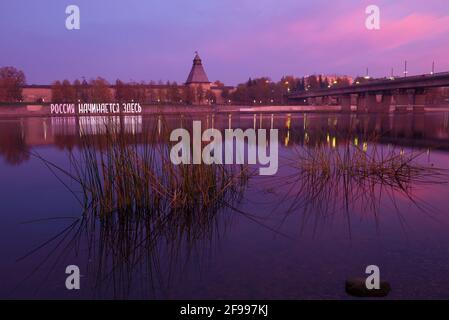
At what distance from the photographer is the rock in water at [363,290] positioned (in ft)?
13.5

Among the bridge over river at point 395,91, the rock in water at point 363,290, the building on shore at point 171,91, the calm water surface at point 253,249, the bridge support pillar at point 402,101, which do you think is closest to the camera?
the rock in water at point 363,290

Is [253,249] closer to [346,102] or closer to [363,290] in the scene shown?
[363,290]

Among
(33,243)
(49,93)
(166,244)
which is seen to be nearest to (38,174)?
(33,243)

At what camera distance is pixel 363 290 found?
4133 millimetres

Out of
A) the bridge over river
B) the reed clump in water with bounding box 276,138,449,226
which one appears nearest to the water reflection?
the reed clump in water with bounding box 276,138,449,226

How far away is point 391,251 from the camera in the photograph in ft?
17.4

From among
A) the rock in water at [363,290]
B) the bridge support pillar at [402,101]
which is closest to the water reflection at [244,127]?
the rock in water at [363,290]

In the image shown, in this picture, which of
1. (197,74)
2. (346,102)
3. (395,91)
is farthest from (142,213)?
(197,74)

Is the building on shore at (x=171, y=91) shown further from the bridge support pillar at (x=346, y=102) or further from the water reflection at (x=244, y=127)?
the water reflection at (x=244, y=127)

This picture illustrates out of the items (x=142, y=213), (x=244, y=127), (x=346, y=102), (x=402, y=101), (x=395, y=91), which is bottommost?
(x=142, y=213)

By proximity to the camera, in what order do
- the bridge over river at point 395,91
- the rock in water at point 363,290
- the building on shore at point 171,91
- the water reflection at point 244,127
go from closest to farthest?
the rock in water at point 363,290, the water reflection at point 244,127, the bridge over river at point 395,91, the building on shore at point 171,91
